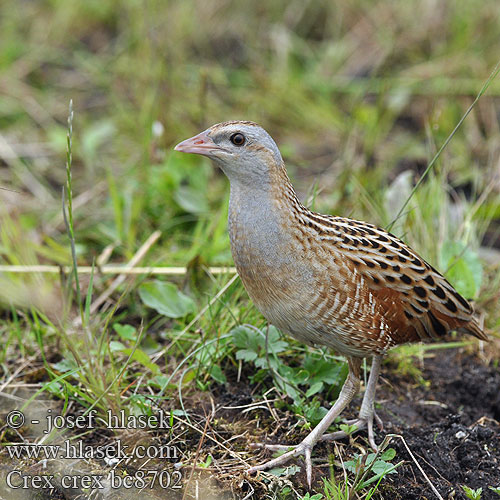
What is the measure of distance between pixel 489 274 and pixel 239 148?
2222 mm

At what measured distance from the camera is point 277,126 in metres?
6.47

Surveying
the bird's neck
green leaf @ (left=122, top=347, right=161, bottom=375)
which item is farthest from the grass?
the bird's neck

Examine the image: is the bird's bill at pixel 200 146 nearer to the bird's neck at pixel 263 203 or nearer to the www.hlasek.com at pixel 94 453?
the bird's neck at pixel 263 203

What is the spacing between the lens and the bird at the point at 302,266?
3.04 meters

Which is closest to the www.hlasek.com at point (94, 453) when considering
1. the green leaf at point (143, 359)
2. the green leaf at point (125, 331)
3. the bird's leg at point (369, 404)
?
the green leaf at point (143, 359)

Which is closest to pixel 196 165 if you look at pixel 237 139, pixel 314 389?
pixel 237 139

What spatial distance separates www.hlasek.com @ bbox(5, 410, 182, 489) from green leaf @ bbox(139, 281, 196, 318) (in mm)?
717

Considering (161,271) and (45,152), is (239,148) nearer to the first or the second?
(161,271)

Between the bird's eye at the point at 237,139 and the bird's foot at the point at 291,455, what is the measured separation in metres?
1.27

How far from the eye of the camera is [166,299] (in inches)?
157

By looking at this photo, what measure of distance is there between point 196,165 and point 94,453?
2.58 metres

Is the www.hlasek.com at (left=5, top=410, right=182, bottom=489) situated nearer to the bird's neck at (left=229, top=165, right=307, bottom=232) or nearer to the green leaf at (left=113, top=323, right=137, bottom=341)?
the green leaf at (left=113, top=323, right=137, bottom=341)

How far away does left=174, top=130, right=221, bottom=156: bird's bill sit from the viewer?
3098 mm

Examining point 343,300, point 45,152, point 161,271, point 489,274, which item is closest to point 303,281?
point 343,300
